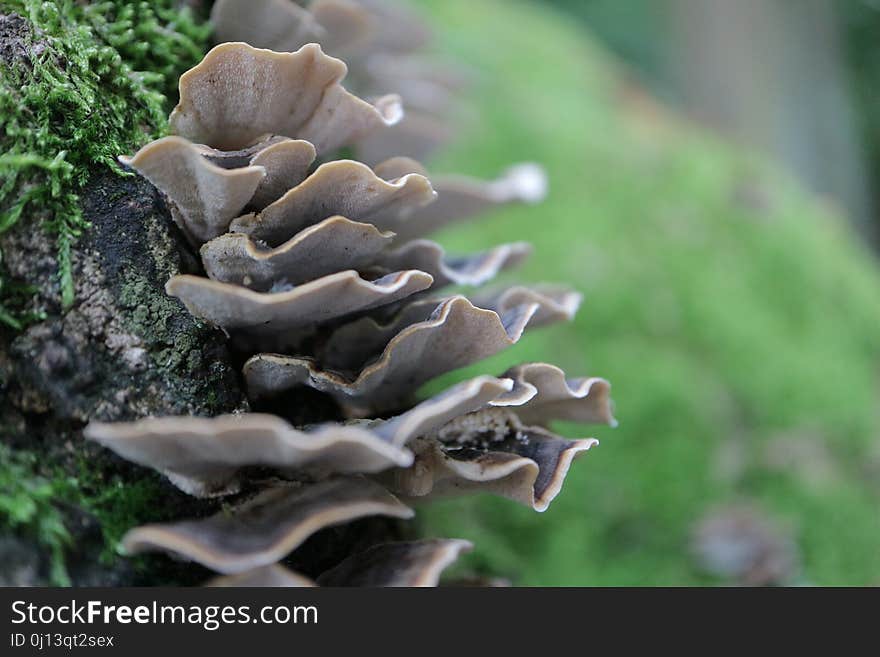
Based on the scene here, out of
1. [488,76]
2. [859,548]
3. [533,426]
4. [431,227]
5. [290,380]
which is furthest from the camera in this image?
[488,76]

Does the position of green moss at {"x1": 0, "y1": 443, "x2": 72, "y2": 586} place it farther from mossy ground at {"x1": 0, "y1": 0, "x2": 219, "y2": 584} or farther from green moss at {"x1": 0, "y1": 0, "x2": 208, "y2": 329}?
green moss at {"x1": 0, "y1": 0, "x2": 208, "y2": 329}

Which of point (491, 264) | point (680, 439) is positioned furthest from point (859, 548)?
point (491, 264)

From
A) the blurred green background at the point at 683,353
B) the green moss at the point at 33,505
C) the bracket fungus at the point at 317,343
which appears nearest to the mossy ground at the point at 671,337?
the blurred green background at the point at 683,353

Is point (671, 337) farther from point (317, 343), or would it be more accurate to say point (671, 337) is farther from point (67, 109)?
point (67, 109)

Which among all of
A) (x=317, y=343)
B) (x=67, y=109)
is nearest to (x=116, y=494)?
(x=317, y=343)

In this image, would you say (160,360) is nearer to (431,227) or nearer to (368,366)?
(368,366)
